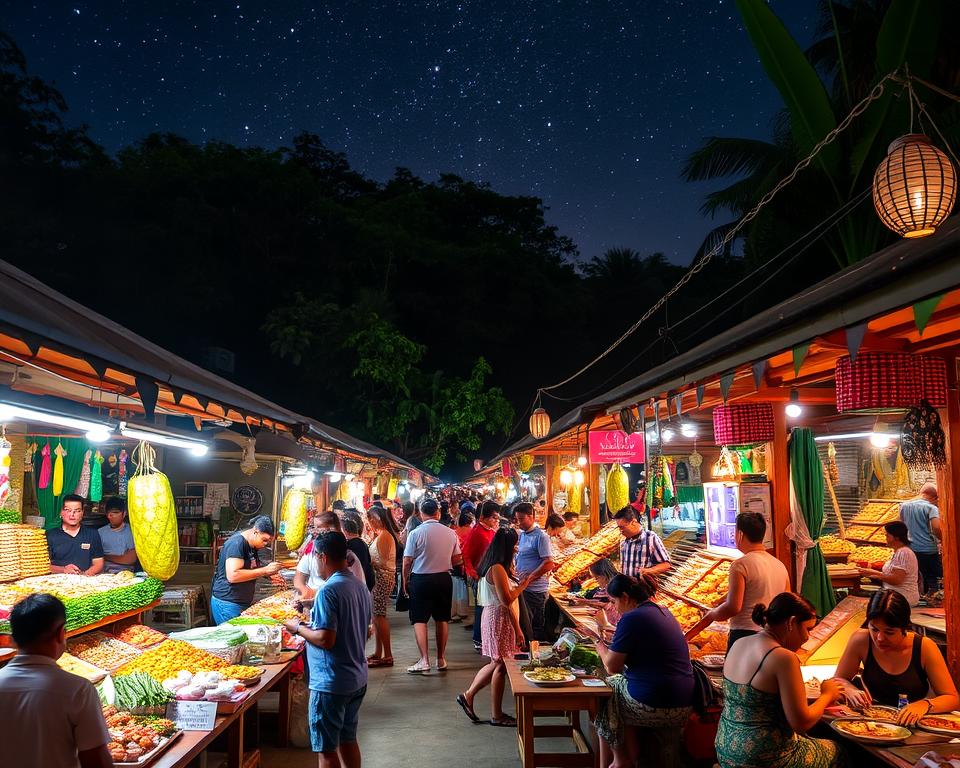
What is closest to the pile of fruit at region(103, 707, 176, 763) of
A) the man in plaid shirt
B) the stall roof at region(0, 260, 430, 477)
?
the stall roof at region(0, 260, 430, 477)

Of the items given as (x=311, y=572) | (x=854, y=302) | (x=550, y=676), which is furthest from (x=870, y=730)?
(x=311, y=572)

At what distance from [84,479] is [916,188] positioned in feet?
29.1

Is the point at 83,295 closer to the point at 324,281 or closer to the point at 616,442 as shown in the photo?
the point at 324,281

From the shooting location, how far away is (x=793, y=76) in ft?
52.3

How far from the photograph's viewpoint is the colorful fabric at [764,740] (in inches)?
175

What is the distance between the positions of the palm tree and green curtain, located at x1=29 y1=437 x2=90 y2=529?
10.3 m

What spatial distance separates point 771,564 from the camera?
675cm

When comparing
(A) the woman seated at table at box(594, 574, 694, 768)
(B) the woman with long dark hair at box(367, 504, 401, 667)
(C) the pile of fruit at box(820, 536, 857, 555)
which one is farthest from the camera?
(C) the pile of fruit at box(820, 536, 857, 555)

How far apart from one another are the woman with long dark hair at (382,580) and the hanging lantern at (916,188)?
792cm

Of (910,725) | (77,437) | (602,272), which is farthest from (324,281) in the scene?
(910,725)

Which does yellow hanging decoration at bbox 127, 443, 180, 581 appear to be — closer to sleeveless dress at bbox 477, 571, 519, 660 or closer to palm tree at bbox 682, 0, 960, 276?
sleeveless dress at bbox 477, 571, 519, 660

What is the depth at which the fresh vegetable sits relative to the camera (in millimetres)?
5258

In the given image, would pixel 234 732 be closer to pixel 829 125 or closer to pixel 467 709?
pixel 467 709

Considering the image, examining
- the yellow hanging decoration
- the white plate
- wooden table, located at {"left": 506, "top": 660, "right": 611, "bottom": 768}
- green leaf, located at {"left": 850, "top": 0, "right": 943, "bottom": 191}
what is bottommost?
wooden table, located at {"left": 506, "top": 660, "right": 611, "bottom": 768}
